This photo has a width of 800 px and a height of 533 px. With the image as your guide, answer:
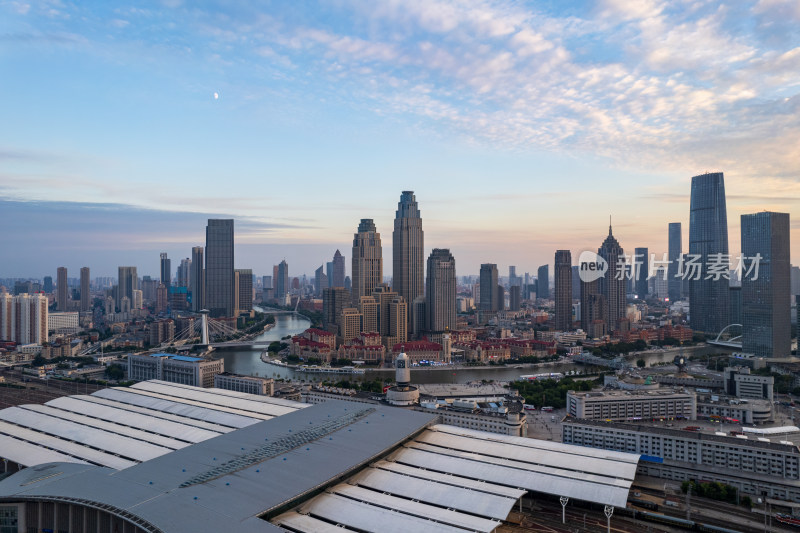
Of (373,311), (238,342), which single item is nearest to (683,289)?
(373,311)

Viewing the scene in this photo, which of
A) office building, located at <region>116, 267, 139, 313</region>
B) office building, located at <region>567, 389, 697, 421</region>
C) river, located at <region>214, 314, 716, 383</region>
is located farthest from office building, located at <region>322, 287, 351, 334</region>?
office building, located at <region>116, 267, 139, 313</region>

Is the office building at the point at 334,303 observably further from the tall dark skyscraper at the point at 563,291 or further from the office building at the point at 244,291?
the office building at the point at 244,291

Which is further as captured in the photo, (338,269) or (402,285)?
(338,269)

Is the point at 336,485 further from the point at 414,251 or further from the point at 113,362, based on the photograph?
the point at 414,251

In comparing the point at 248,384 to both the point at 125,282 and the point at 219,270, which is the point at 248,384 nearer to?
the point at 219,270

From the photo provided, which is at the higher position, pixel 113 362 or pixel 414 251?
pixel 414 251

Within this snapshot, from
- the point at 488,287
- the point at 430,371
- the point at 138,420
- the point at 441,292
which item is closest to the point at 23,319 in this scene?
the point at 430,371

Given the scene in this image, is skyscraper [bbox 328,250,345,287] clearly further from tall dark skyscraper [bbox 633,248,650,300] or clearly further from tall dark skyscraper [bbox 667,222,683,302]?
tall dark skyscraper [bbox 667,222,683,302]
